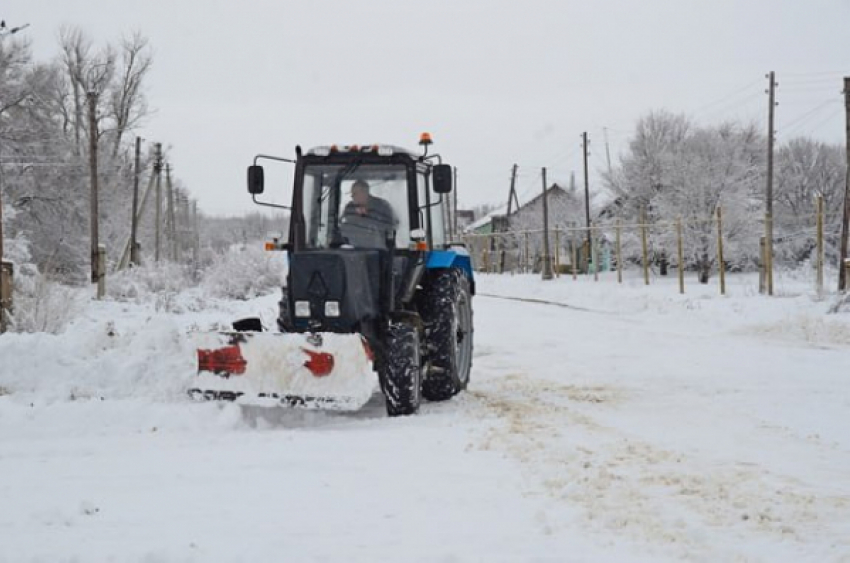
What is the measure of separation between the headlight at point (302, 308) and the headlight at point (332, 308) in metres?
0.17

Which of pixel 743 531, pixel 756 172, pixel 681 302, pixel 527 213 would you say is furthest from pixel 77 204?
pixel 527 213

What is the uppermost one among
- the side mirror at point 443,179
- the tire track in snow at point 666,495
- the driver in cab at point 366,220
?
the side mirror at point 443,179

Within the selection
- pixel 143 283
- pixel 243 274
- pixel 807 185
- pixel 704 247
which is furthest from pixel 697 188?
pixel 143 283

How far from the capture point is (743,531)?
12.5ft

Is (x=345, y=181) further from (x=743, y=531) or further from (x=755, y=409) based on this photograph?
(x=743, y=531)

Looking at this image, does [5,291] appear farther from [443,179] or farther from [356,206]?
[443,179]

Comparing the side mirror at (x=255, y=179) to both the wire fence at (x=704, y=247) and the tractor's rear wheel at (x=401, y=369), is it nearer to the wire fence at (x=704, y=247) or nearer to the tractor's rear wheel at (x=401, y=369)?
the tractor's rear wheel at (x=401, y=369)

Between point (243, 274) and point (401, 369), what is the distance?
67.0 ft

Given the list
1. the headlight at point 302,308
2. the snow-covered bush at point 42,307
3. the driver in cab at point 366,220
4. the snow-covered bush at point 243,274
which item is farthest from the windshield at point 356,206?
the snow-covered bush at point 243,274

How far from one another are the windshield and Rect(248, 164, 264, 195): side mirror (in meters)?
0.46

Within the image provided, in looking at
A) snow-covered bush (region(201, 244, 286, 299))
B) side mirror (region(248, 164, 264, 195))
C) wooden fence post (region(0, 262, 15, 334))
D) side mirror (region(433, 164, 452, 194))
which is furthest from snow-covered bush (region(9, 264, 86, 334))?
snow-covered bush (region(201, 244, 286, 299))

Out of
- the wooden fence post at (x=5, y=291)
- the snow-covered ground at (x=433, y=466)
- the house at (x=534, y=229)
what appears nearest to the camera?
the snow-covered ground at (x=433, y=466)

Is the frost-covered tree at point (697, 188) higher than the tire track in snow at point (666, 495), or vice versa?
the frost-covered tree at point (697, 188)

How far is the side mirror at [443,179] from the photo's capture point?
23.4 feet
